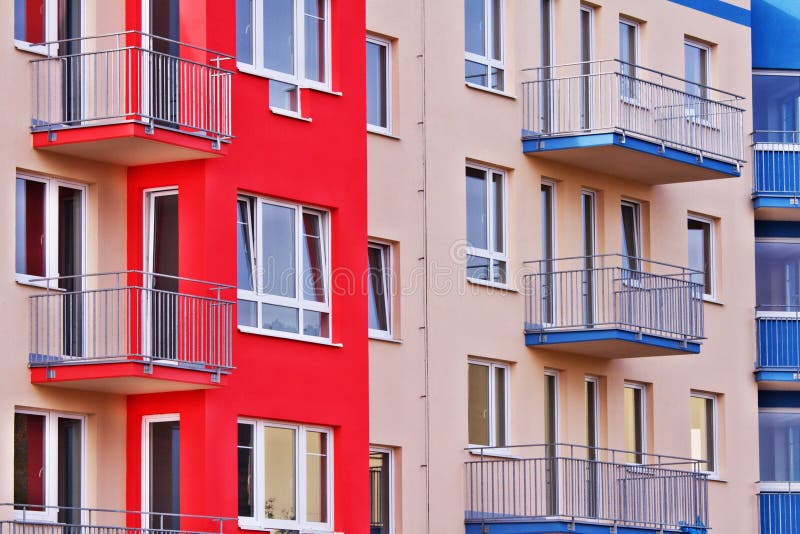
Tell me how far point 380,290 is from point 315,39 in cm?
421

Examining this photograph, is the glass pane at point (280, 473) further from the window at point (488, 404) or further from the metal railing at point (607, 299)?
the metal railing at point (607, 299)

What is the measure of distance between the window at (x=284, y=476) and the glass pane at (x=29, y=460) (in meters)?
2.95

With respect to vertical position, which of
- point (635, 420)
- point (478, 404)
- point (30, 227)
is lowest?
point (635, 420)

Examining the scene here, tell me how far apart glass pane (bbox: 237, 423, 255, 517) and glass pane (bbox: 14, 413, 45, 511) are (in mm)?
2932

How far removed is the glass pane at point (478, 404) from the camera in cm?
3359

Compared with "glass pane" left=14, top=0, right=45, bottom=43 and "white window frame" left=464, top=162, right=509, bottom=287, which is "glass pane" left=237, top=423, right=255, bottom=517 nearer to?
"glass pane" left=14, top=0, right=45, bottom=43

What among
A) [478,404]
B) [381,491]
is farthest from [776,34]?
[381,491]

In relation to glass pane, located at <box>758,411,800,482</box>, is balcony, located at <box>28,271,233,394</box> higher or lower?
higher

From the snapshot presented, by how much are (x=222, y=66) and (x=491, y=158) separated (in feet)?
24.6

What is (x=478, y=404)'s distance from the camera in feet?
111

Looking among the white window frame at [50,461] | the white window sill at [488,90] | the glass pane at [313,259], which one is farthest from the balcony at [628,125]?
the white window frame at [50,461]

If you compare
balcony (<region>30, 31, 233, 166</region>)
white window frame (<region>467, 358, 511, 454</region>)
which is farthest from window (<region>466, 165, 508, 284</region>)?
balcony (<region>30, 31, 233, 166</region>)

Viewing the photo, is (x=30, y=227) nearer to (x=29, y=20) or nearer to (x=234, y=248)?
(x=29, y=20)

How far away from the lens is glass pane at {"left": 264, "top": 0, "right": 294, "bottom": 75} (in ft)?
96.0
